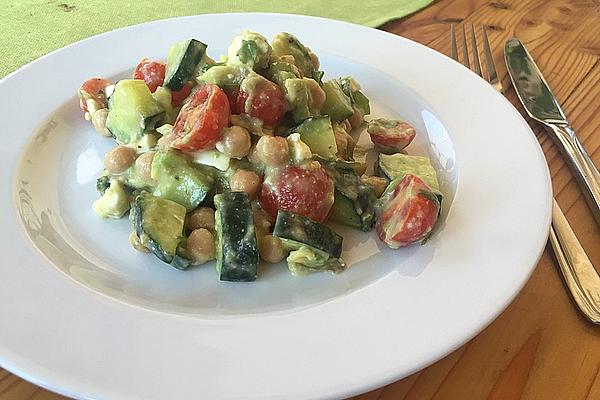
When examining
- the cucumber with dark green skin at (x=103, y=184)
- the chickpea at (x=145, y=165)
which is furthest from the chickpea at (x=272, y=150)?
the cucumber with dark green skin at (x=103, y=184)

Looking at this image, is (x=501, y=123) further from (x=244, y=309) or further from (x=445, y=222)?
(x=244, y=309)

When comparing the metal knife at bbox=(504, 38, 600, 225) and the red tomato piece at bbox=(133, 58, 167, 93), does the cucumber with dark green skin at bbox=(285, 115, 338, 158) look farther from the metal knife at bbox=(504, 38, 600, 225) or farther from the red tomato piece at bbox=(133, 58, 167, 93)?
the metal knife at bbox=(504, 38, 600, 225)

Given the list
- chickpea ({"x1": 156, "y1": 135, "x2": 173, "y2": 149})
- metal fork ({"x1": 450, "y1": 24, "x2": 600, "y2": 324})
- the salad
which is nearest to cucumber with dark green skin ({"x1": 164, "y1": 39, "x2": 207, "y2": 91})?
the salad

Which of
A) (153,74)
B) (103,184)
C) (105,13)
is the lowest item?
(105,13)

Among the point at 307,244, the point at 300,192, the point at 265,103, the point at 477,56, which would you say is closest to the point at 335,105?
the point at 265,103

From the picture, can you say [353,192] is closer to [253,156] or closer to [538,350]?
[253,156]
